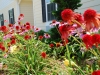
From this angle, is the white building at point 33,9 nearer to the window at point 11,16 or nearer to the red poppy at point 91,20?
the window at point 11,16

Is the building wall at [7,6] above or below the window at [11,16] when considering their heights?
above

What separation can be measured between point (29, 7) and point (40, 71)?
1082 centimetres

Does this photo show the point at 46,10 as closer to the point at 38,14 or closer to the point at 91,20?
the point at 38,14

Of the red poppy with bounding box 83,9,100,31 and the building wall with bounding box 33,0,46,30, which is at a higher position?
the building wall with bounding box 33,0,46,30

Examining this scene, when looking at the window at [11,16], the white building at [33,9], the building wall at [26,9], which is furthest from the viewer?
the window at [11,16]

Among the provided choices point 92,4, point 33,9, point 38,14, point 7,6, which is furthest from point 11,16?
point 92,4

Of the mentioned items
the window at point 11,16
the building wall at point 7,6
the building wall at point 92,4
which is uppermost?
the building wall at point 7,6

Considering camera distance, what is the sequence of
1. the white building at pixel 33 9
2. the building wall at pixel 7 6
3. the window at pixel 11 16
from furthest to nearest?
the window at pixel 11 16
the building wall at pixel 7 6
the white building at pixel 33 9

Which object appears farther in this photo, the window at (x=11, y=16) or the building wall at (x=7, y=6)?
the window at (x=11, y=16)

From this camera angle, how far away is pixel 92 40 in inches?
49.8

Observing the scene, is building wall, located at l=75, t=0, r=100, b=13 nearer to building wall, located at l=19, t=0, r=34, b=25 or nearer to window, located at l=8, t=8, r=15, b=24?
building wall, located at l=19, t=0, r=34, b=25

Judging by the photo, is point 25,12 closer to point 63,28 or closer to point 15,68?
point 15,68

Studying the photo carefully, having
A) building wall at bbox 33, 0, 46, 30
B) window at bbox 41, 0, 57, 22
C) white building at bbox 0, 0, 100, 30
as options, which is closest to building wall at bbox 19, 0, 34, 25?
white building at bbox 0, 0, 100, 30

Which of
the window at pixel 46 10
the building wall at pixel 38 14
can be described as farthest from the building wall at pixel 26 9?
the window at pixel 46 10
